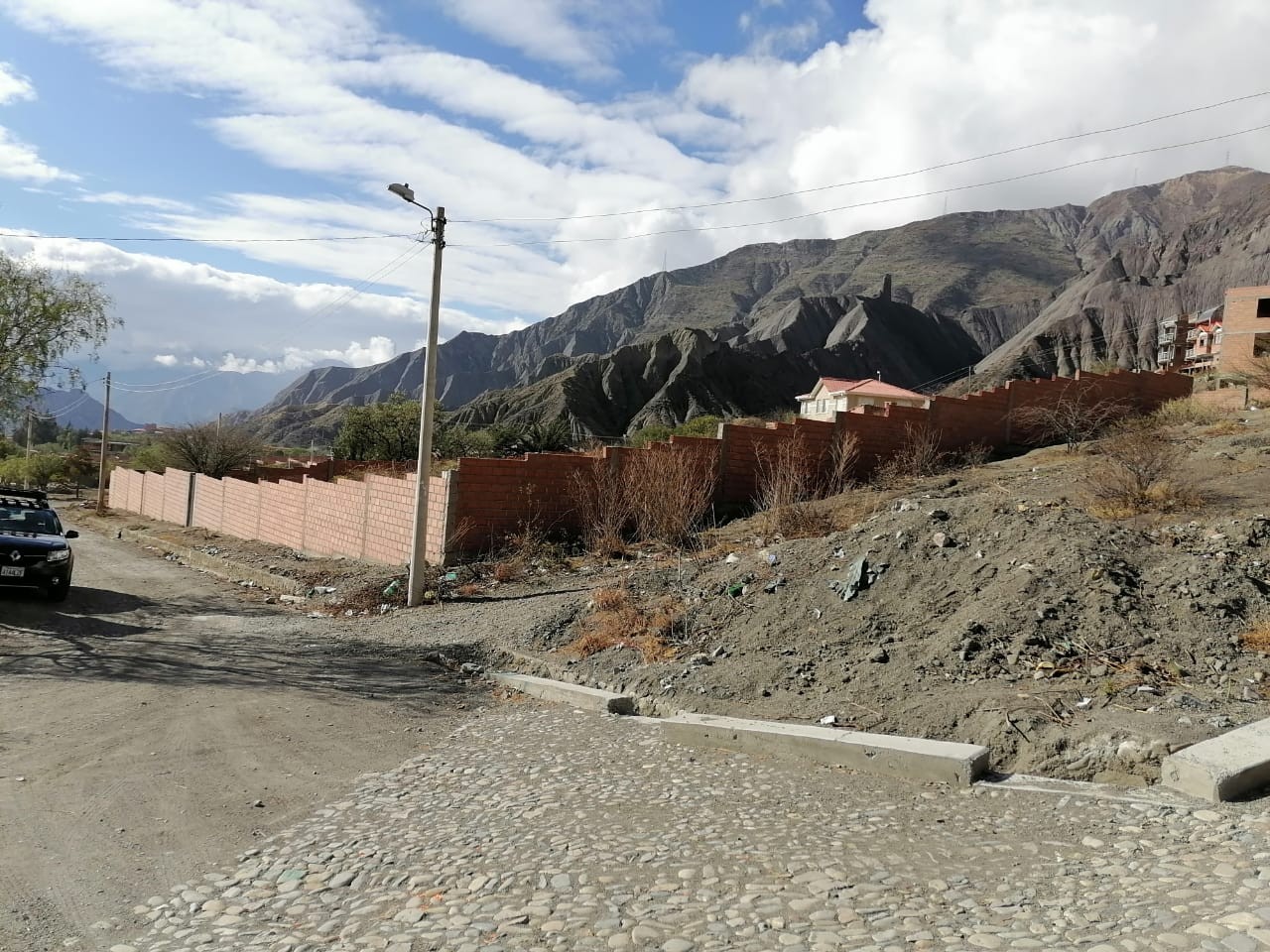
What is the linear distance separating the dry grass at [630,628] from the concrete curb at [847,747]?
201 cm

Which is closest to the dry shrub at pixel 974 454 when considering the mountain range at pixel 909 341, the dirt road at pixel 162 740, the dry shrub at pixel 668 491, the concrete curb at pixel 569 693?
the dry shrub at pixel 668 491

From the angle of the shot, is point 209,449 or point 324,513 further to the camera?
point 209,449

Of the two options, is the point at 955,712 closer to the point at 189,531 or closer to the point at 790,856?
the point at 790,856

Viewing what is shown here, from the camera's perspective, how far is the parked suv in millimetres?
12686

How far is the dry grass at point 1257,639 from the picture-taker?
A: 6.39m

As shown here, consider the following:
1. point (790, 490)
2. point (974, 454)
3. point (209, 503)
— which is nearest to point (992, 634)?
point (790, 490)

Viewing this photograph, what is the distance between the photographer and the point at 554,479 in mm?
15656

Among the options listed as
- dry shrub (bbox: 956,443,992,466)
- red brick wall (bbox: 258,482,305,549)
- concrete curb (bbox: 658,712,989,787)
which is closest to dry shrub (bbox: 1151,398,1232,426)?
dry shrub (bbox: 956,443,992,466)

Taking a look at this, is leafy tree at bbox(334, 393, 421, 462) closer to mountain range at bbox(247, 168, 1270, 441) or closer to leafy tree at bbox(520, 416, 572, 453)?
leafy tree at bbox(520, 416, 572, 453)

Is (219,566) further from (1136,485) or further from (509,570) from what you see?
(1136,485)

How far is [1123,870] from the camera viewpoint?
12.3 ft

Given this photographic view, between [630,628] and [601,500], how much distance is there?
6.50 meters

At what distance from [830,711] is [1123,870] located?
290cm

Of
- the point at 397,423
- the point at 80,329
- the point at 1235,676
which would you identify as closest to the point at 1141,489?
the point at 1235,676
